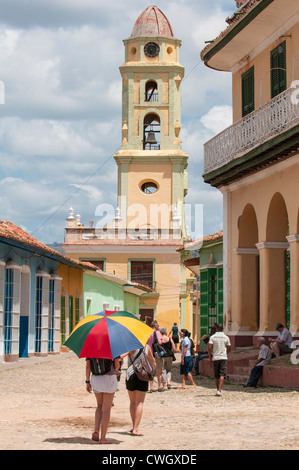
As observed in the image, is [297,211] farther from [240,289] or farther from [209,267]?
[209,267]

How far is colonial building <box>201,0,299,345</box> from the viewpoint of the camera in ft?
56.1

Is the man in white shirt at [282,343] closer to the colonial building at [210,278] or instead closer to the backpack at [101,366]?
the backpack at [101,366]

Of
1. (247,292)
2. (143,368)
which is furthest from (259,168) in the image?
(143,368)

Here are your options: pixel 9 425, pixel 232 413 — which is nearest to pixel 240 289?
pixel 232 413

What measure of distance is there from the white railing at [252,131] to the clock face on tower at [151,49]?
32.7m

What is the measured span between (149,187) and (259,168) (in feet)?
114

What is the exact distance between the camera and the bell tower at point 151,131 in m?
51.8

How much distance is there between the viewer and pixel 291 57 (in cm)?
1795

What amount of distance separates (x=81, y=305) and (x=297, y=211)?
2058cm

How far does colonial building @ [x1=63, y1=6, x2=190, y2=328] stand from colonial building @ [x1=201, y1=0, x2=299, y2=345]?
29.4 meters

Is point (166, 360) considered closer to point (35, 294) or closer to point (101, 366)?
point (101, 366)

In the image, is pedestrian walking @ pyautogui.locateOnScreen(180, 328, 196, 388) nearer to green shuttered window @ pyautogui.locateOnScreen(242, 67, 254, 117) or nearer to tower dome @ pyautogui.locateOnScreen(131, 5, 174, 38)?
green shuttered window @ pyautogui.locateOnScreen(242, 67, 254, 117)

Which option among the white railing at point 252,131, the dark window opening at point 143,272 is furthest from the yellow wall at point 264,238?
the dark window opening at point 143,272

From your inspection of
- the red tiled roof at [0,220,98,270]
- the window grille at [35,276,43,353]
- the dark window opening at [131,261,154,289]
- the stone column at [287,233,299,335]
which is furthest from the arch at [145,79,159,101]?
the stone column at [287,233,299,335]
